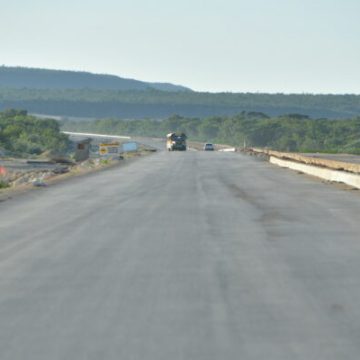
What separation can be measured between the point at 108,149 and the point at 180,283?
5995cm

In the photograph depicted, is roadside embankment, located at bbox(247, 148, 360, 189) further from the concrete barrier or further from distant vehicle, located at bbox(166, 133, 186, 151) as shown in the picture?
distant vehicle, located at bbox(166, 133, 186, 151)

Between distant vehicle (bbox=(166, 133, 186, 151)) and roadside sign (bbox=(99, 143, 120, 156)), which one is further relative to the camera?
distant vehicle (bbox=(166, 133, 186, 151))

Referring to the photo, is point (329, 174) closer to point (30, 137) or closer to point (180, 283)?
point (180, 283)

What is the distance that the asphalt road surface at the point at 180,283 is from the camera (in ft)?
27.8

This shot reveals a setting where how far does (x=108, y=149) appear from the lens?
7156cm

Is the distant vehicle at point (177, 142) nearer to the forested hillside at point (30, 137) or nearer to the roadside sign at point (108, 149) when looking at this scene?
the forested hillside at point (30, 137)

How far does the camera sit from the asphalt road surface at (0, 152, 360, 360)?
27.8 ft

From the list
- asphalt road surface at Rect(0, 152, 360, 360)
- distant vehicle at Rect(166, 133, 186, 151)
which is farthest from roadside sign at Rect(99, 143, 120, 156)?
asphalt road surface at Rect(0, 152, 360, 360)

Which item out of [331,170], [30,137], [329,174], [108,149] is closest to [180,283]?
[329,174]

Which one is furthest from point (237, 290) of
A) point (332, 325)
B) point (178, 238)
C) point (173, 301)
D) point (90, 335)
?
point (178, 238)

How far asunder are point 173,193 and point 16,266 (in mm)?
18091

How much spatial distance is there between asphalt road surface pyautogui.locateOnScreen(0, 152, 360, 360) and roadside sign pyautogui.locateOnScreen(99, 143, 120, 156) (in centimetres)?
4608

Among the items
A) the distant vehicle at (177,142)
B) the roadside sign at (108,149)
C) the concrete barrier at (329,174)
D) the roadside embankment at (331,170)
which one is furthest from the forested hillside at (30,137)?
the concrete barrier at (329,174)

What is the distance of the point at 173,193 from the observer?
31.6m
